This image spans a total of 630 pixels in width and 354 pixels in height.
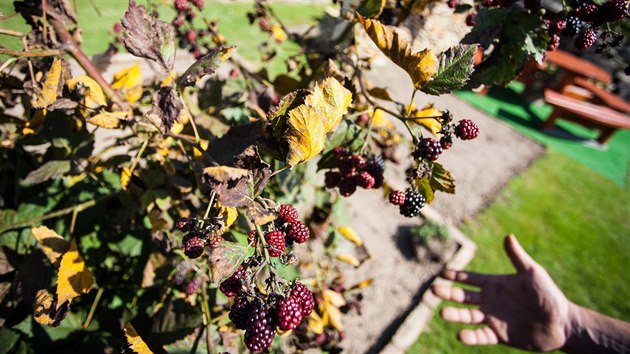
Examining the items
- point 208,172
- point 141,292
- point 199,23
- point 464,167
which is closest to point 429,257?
point 464,167

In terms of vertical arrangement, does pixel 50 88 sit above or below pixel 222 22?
above

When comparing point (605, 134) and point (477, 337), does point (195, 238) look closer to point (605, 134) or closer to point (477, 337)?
point (477, 337)

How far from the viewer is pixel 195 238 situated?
33.2 inches

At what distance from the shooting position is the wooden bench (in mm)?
7035

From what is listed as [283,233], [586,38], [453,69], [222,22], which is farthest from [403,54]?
[222,22]

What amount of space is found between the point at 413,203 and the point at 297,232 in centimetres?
41

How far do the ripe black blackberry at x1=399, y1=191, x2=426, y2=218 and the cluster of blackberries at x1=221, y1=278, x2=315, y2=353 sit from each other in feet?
1.42

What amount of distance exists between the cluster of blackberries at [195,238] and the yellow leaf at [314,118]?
27 centimetres

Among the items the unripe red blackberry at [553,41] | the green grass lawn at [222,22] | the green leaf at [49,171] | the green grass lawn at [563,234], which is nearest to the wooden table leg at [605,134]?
the green grass lawn at [563,234]

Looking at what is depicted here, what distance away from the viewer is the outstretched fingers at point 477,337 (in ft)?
8.24

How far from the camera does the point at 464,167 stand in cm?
579

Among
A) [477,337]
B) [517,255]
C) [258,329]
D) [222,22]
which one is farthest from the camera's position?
[222,22]

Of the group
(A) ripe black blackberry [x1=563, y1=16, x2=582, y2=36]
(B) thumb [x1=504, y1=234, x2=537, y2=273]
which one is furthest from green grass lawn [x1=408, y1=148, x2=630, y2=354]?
(A) ripe black blackberry [x1=563, y1=16, x2=582, y2=36]

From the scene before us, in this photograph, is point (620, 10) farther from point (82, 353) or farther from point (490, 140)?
point (490, 140)
